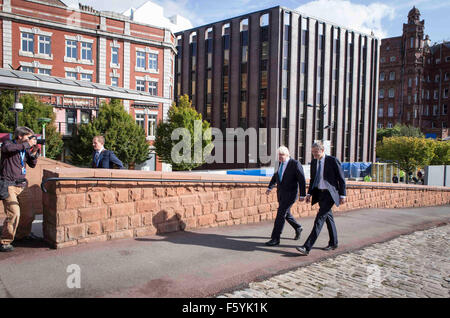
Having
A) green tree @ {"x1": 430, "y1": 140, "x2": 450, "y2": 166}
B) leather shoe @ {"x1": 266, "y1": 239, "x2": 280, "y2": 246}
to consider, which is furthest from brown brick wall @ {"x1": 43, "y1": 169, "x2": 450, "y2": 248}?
green tree @ {"x1": 430, "y1": 140, "x2": 450, "y2": 166}

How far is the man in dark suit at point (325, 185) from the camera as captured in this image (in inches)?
216

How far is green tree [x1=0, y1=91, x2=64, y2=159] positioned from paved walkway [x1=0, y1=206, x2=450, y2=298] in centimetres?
2681

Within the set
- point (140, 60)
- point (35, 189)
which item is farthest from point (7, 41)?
point (35, 189)

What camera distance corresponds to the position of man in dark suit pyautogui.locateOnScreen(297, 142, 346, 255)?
549 cm

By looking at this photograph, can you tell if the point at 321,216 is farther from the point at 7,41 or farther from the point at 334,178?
the point at 7,41

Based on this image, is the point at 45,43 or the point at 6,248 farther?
the point at 45,43

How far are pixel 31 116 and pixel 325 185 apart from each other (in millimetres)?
29328

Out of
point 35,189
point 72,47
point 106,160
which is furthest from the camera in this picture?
point 72,47

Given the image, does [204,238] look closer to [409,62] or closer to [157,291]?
[157,291]

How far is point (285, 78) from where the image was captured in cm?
4300

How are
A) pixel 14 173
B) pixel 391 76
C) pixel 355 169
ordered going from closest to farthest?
pixel 14 173, pixel 355 169, pixel 391 76

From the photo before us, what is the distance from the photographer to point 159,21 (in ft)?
197

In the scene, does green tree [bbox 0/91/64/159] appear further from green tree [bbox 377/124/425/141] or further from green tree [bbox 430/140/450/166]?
green tree [bbox 377/124/425/141]

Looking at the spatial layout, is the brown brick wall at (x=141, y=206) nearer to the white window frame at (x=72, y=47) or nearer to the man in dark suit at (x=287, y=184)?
the man in dark suit at (x=287, y=184)
